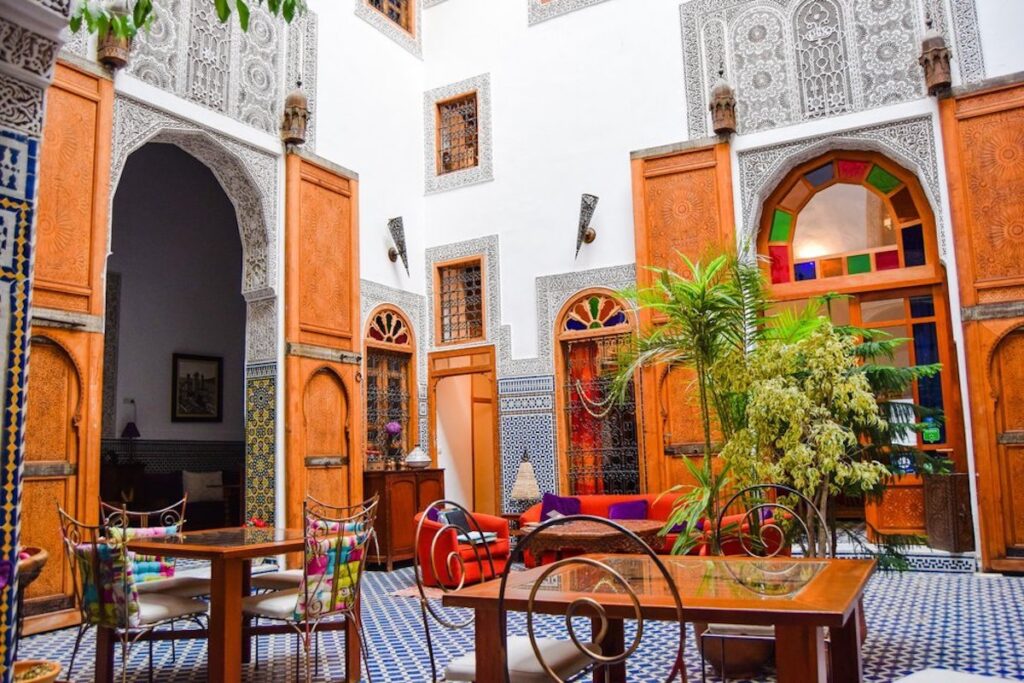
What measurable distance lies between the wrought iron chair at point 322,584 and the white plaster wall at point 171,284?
688 cm

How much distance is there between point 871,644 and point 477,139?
7139 millimetres

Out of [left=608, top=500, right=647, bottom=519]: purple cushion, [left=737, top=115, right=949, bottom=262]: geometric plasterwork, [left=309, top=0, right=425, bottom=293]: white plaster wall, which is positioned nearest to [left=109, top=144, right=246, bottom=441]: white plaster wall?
[left=309, top=0, right=425, bottom=293]: white plaster wall

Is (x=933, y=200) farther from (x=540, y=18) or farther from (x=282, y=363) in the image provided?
(x=282, y=363)

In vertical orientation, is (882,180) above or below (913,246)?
above

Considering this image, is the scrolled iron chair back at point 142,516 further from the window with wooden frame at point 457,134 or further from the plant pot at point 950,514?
the plant pot at point 950,514

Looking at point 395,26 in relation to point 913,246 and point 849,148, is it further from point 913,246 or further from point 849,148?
point 913,246

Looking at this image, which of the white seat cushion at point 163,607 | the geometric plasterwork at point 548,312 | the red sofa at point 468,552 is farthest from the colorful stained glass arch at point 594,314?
the white seat cushion at point 163,607

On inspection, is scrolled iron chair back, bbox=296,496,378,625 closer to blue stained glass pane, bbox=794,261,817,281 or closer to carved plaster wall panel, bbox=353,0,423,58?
blue stained glass pane, bbox=794,261,817,281

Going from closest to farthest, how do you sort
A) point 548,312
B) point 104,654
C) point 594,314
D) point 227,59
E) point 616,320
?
1. point 104,654
2. point 227,59
3. point 616,320
4. point 594,314
5. point 548,312

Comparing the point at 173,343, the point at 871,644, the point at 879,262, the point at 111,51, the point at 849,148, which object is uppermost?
the point at 111,51

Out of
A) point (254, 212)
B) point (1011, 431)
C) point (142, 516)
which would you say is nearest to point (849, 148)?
point (1011, 431)

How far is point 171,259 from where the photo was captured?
10.6m

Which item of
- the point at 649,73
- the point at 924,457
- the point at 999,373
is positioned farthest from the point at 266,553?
the point at 649,73

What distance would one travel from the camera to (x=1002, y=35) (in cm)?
714
